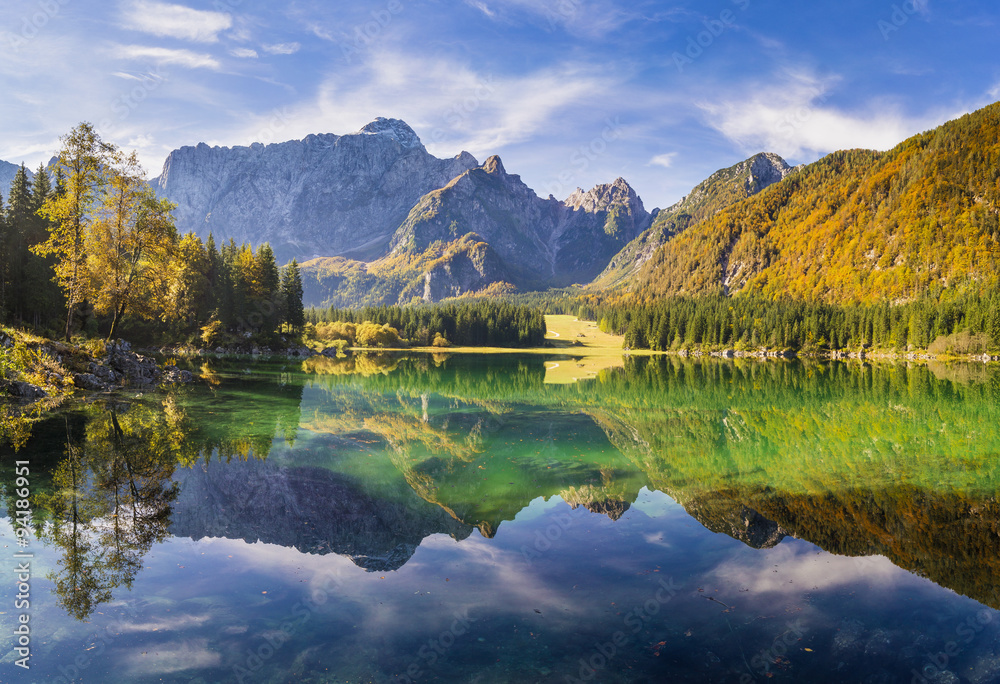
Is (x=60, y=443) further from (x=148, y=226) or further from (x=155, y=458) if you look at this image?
(x=148, y=226)

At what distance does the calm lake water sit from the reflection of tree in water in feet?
0.24

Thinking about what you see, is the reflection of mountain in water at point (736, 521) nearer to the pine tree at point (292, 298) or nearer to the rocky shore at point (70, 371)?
the rocky shore at point (70, 371)

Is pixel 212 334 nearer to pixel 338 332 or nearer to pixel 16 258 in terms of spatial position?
pixel 16 258

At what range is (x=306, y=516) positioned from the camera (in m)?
14.4

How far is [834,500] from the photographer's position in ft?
56.2

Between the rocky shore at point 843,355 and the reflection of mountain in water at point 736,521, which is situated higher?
the rocky shore at point 843,355

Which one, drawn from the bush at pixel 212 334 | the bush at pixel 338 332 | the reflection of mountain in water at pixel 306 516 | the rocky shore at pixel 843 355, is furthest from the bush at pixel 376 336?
the reflection of mountain in water at pixel 306 516

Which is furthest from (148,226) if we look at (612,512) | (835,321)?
(835,321)

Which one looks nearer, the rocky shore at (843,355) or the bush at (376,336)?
the rocky shore at (843,355)

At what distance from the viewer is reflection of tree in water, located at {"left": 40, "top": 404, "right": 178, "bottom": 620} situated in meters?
9.87

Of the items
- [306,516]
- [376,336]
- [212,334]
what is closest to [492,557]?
[306,516]

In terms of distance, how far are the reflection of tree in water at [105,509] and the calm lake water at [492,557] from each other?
0.24 ft

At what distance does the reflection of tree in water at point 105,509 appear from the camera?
9.87 meters

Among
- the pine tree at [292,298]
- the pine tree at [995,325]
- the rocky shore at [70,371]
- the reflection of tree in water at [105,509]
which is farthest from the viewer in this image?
the pine tree at [995,325]
